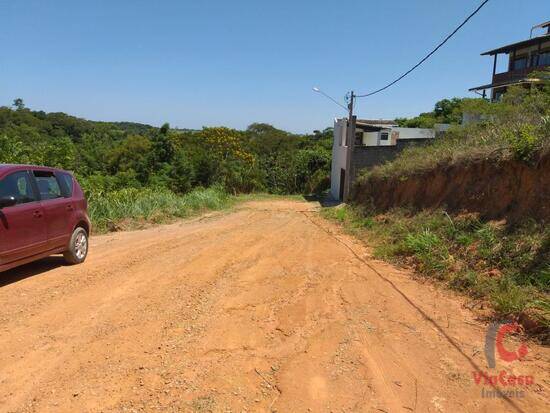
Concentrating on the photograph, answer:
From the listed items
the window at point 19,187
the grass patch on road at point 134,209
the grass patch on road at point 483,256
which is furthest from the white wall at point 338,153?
the window at point 19,187

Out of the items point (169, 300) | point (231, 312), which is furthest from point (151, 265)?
point (231, 312)

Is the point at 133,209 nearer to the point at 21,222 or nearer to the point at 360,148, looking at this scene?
the point at 21,222

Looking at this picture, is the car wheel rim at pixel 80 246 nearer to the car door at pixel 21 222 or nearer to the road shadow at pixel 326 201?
the car door at pixel 21 222

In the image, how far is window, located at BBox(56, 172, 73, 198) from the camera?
26.8ft

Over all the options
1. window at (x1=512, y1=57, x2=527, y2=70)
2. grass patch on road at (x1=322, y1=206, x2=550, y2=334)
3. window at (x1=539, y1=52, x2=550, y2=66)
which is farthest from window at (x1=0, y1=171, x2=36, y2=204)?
window at (x1=512, y1=57, x2=527, y2=70)

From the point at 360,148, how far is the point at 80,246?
20.4 metres

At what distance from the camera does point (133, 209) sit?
53.2 ft

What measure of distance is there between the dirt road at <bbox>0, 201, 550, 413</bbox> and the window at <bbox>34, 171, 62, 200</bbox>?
1.27m

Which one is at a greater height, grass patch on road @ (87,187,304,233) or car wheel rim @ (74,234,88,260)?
car wheel rim @ (74,234,88,260)

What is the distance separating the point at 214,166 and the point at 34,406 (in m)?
35.0

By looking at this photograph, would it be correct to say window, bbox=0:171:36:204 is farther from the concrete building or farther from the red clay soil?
the concrete building

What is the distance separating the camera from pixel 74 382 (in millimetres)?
3863

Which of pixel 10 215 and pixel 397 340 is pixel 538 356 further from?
pixel 10 215

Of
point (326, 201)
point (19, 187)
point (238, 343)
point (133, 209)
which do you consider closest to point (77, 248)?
point (19, 187)
